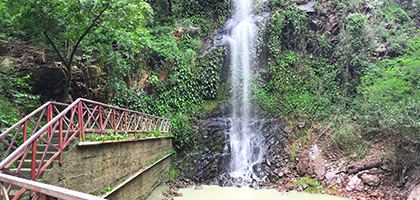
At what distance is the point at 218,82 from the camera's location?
1370 cm

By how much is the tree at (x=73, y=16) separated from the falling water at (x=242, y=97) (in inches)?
310

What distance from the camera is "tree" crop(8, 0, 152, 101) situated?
507 cm

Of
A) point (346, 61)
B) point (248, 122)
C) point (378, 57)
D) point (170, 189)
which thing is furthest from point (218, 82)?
point (378, 57)

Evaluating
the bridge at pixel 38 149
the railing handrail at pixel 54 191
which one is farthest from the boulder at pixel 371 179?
the railing handrail at pixel 54 191

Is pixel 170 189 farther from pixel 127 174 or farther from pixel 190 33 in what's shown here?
pixel 190 33

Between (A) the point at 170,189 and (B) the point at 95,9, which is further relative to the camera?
(A) the point at 170,189

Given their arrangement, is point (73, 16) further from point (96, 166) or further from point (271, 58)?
point (271, 58)

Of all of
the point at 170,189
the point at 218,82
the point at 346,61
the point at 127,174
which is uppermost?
the point at 346,61

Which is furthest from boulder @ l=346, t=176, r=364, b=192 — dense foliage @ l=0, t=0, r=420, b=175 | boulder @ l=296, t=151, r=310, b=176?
boulder @ l=296, t=151, r=310, b=176

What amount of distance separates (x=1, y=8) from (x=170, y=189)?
23.9ft

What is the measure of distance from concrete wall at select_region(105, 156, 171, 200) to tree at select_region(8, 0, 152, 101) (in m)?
4.09

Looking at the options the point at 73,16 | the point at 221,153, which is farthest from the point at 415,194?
the point at 73,16

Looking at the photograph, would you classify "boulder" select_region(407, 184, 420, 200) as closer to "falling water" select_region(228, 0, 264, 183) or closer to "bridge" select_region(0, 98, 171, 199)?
"falling water" select_region(228, 0, 264, 183)

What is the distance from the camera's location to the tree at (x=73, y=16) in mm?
5066
